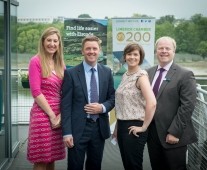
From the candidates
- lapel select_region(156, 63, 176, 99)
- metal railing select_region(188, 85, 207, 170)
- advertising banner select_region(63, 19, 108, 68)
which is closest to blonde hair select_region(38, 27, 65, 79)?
lapel select_region(156, 63, 176, 99)

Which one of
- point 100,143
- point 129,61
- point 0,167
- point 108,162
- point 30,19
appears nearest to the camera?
point 129,61

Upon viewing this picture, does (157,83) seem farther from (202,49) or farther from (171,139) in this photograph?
(202,49)

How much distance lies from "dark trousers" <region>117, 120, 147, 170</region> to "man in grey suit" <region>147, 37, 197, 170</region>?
0.17 metres

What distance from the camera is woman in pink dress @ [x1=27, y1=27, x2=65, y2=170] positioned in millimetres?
2451

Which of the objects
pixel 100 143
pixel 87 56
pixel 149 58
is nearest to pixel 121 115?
pixel 100 143

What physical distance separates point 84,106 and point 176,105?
655mm

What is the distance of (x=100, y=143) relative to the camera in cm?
249

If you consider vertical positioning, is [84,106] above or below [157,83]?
below

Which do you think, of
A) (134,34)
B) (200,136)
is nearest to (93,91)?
(200,136)

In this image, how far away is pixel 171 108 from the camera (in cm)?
239

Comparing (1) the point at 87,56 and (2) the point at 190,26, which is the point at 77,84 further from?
(2) the point at 190,26

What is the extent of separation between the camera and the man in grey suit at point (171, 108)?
2332mm

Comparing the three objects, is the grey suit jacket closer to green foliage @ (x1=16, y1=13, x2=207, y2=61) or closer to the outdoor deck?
the outdoor deck

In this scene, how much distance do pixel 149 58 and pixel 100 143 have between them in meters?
2.55
